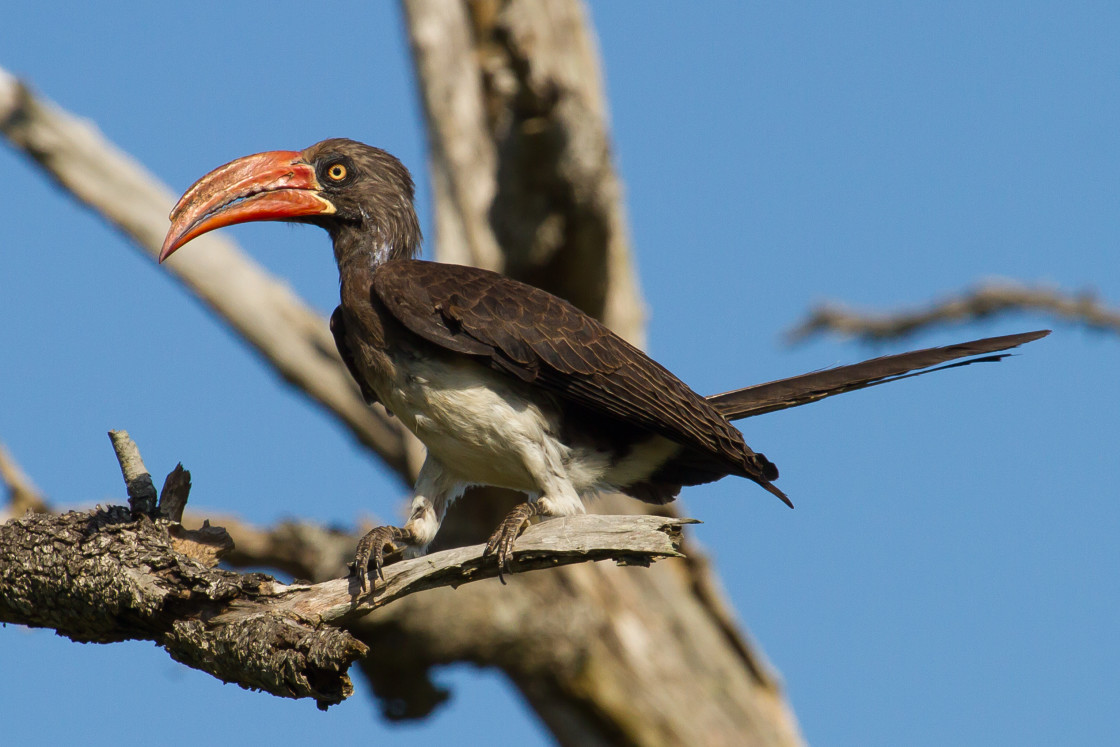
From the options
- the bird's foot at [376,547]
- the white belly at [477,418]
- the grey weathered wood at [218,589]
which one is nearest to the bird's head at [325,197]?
the white belly at [477,418]

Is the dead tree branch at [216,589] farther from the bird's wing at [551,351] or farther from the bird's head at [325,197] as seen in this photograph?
the bird's head at [325,197]

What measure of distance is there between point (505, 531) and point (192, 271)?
820cm

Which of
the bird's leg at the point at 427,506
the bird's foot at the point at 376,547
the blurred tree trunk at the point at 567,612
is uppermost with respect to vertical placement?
the blurred tree trunk at the point at 567,612

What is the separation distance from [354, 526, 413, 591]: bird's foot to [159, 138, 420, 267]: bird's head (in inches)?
56.0

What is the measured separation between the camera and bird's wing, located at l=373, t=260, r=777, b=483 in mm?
5688

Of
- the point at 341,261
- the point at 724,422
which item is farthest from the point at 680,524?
the point at 341,261

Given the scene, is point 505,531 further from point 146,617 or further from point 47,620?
point 47,620

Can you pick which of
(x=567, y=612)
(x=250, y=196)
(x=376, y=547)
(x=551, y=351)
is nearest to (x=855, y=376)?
(x=551, y=351)

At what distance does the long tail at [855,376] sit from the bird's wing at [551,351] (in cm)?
47

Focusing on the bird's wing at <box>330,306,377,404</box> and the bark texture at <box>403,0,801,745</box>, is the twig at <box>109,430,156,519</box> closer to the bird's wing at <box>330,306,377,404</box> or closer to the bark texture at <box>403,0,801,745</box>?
the bird's wing at <box>330,306,377,404</box>

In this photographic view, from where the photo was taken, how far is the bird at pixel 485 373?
5715mm

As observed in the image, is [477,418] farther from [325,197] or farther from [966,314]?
[966,314]

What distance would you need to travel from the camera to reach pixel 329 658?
457 centimetres

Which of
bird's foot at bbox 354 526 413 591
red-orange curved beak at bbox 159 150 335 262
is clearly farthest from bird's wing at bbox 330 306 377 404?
bird's foot at bbox 354 526 413 591
